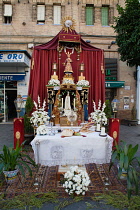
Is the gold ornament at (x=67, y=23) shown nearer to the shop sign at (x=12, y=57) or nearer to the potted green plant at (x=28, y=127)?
the shop sign at (x=12, y=57)

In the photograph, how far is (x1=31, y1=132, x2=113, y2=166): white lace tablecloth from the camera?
3641 mm

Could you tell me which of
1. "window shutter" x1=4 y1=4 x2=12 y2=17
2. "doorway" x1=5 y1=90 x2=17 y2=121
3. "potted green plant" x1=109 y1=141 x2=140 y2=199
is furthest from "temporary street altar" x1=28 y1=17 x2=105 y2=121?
"window shutter" x1=4 y1=4 x2=12 y2=17

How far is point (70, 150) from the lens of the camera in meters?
3.68

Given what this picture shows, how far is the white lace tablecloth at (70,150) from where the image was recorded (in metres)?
3.64

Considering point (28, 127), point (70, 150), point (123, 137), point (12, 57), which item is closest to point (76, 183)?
point (70, 150)

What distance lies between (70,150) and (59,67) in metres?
5.20

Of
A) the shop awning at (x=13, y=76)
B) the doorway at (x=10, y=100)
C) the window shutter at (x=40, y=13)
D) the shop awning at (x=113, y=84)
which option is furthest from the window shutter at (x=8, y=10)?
the shop awning at (x=113, y=84)

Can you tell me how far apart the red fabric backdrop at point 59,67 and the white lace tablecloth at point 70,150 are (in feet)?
13.8

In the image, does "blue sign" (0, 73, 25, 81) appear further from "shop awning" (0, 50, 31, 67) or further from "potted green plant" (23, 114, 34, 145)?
"potted green plant" (23, 114, 34, 145)

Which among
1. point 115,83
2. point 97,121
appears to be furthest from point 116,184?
point 115,83

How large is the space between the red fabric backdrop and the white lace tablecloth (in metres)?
4.19

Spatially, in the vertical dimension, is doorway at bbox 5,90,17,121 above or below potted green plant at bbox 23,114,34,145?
above

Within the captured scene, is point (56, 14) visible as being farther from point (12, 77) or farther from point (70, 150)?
point (70, 150)

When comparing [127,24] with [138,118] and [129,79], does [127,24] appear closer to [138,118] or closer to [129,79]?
[129,79]
